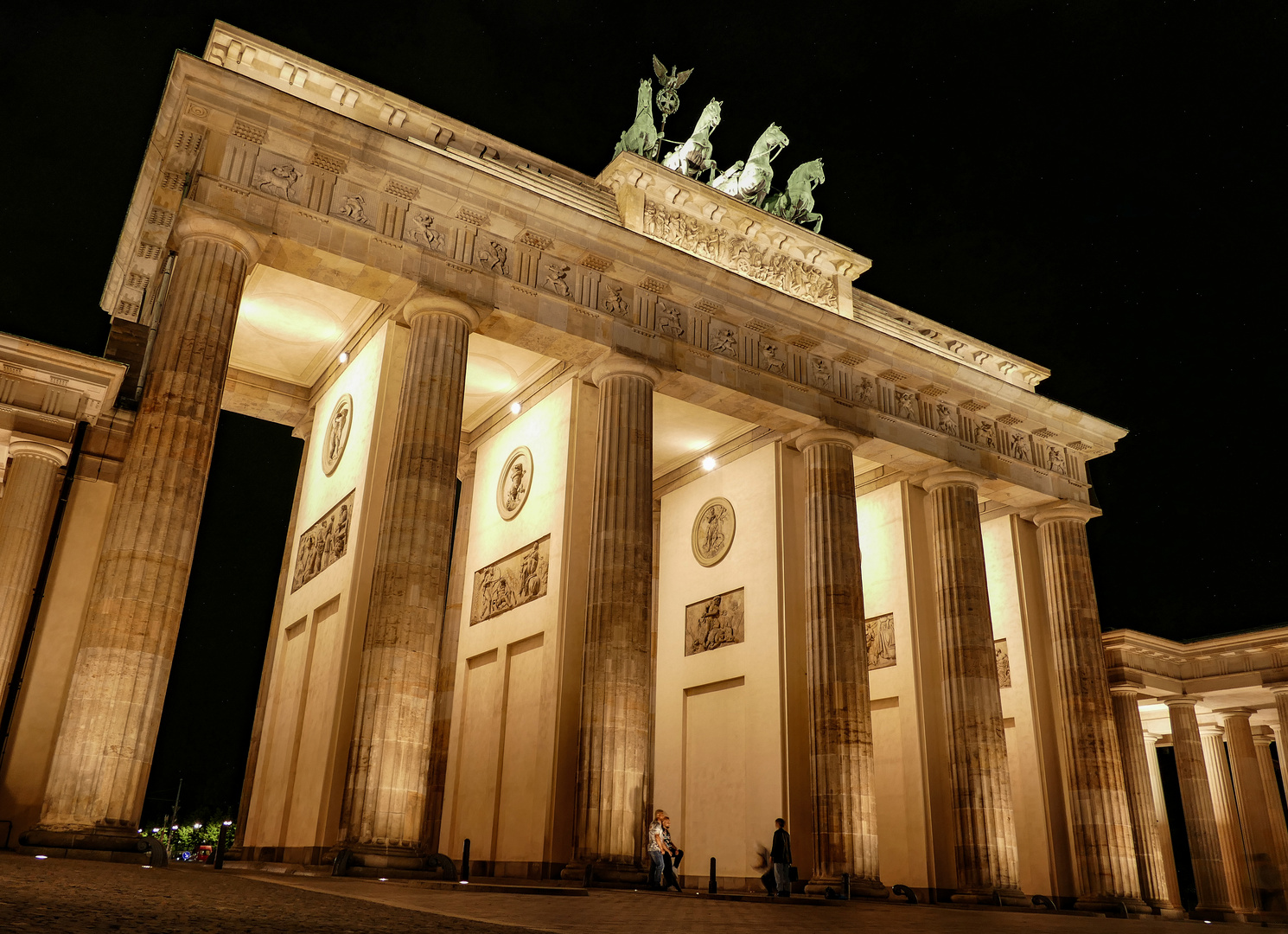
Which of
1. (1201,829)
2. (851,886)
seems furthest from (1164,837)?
(851,886)

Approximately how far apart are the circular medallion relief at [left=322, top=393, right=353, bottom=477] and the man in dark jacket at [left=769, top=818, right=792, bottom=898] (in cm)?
1060

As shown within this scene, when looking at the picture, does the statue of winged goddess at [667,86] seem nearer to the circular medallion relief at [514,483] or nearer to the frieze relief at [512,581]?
the circular medallion relief at [514,483]

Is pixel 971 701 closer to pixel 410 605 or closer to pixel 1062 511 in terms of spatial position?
pixel 1062 511

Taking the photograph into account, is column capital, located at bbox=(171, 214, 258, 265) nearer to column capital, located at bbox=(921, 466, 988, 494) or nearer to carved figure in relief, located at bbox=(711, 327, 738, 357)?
carved figure in relief, located at bbox=(711, 327, 738, 357)

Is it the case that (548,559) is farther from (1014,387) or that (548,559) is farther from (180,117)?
(1014,387)

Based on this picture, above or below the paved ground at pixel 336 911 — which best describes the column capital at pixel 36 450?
above

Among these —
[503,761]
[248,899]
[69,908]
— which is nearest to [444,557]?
[503,761]

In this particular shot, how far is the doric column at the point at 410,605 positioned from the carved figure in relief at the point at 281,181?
8.33ft

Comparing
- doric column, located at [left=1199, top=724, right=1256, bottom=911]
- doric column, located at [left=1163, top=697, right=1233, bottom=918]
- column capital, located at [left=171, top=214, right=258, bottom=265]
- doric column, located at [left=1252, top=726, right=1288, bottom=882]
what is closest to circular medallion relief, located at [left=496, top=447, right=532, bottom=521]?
column capital, located at [left=171, top=214, right=258, bottom=265]

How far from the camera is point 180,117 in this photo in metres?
15.3

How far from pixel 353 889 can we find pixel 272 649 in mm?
11512

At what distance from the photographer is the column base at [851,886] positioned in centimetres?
1714

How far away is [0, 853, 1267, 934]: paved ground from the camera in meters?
4.55

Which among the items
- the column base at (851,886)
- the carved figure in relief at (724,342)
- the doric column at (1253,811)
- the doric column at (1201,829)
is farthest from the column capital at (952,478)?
the doric column at (1253,811)
